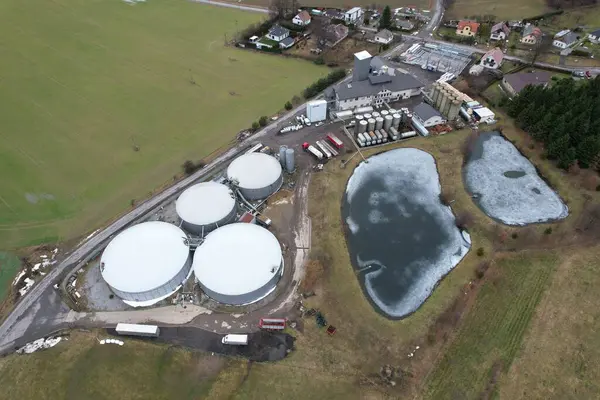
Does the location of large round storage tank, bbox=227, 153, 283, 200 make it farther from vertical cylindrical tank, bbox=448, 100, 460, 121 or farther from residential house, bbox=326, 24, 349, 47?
residential house, bbox=326, 24, 349, 47

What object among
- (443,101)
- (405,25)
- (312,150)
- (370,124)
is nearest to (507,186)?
(443,101)

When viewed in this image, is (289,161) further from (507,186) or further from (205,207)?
(507,186)

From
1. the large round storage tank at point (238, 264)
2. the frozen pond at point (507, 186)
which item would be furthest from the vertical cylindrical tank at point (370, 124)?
the large round storage tank at point (238, 264)

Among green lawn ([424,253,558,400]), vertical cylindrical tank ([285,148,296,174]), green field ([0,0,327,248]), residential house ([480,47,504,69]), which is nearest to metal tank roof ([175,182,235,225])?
green field ([0,0,327,248])

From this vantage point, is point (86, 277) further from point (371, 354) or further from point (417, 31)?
point (417, 31)

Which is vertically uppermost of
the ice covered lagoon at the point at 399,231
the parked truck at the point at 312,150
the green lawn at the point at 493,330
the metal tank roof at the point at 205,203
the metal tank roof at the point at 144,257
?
the metal tank roof at the point at 205,203

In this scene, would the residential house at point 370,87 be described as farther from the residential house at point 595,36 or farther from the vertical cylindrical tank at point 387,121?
the residential house at point 595,36
